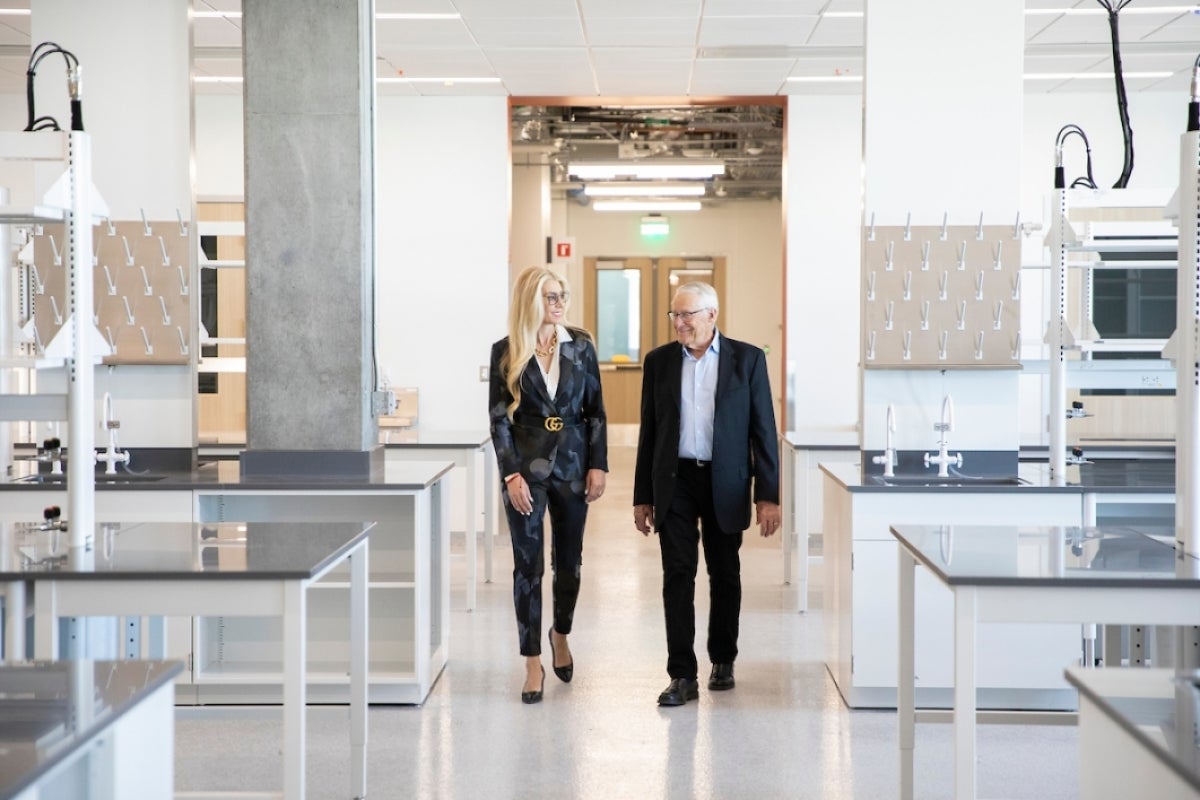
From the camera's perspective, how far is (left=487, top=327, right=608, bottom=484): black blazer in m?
4.98

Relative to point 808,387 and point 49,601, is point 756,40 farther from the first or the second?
point 49,601

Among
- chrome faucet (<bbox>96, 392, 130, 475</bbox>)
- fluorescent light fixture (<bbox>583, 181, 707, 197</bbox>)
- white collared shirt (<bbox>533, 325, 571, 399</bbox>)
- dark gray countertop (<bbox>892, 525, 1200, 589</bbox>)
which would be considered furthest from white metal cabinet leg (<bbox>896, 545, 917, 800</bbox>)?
fluorescent light fixture (<bbox>583, 181, 707, 197</bbox>)

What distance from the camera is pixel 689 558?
503 centimetres

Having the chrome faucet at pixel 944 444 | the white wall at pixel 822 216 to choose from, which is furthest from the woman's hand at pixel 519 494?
the white wall at pixel 822 216

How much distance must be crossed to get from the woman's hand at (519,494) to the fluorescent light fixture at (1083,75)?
220 inches

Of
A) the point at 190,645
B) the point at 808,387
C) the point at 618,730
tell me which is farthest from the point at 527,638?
the point at 808,387

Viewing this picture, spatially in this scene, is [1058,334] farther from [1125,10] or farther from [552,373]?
[1125,10]

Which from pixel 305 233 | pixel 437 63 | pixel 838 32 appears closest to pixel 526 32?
pixel 437 63

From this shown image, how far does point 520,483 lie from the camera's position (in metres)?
4.93

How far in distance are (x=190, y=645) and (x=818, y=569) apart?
4413mm

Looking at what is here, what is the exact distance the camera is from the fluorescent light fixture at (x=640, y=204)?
16763mm

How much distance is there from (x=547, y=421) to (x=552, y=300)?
472mm

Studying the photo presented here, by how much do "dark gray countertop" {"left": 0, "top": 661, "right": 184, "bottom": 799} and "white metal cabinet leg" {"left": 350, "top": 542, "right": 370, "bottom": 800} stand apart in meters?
1.52

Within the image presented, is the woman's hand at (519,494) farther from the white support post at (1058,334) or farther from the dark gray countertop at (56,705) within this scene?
the dark gray countertop at (56,705)
